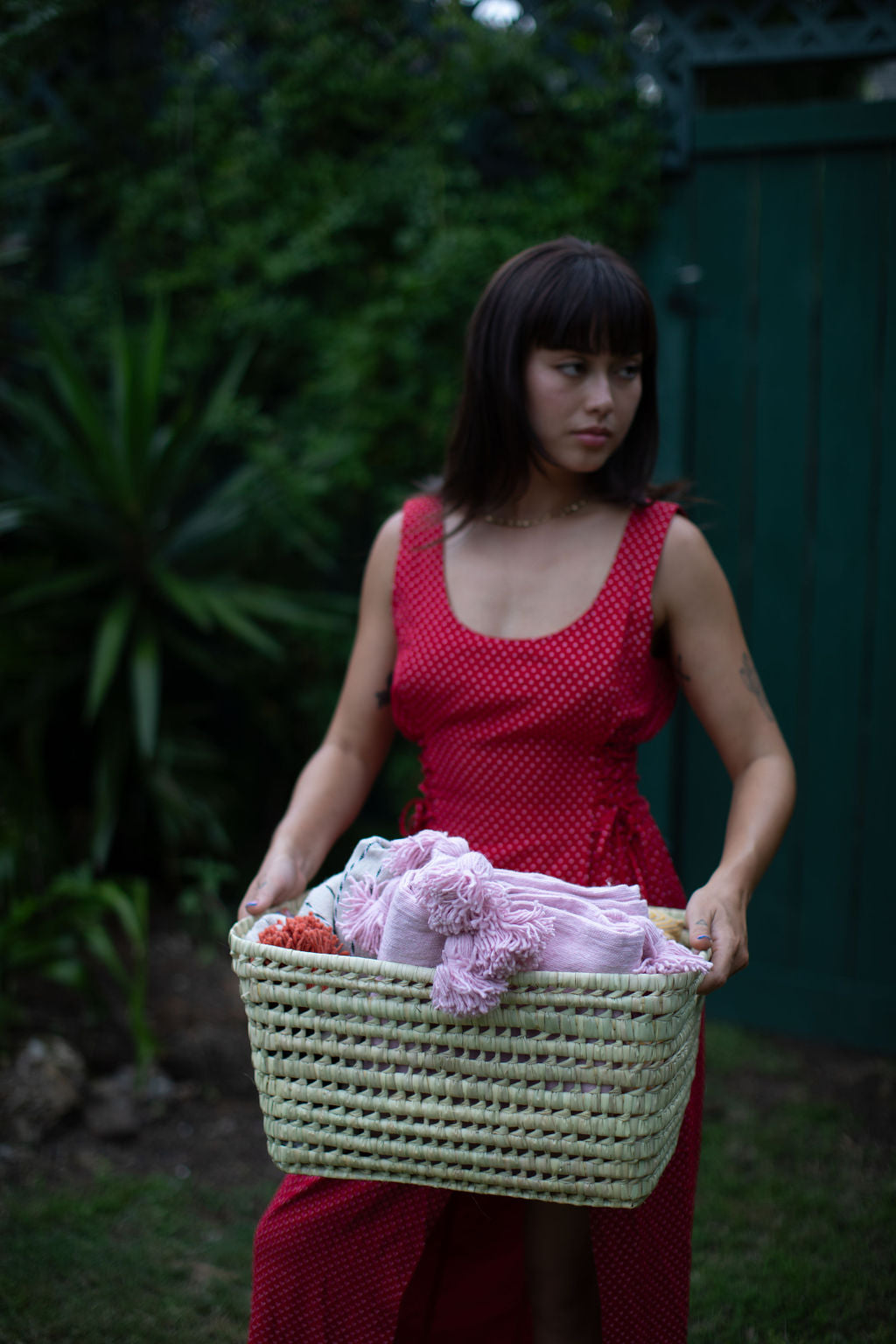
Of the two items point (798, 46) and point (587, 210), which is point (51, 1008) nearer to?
point (587, 210)

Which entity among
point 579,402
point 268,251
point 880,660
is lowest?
point 880,660

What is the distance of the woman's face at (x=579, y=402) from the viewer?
1669 mm

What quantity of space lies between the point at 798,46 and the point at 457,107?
0.98 m

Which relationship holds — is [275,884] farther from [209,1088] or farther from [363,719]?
[209,1088]

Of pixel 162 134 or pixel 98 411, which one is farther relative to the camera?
pixel 162 134

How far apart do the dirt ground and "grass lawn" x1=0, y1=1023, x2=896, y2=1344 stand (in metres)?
0.06

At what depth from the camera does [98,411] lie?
12.2ft

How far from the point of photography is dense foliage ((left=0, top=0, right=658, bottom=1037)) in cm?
338

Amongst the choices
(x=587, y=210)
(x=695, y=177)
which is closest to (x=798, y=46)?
(x=695, y=177)

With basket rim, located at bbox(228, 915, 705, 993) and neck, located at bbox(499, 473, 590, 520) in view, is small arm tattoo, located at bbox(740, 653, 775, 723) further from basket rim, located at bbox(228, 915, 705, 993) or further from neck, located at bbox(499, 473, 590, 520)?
basket rim, located at bbox(228, 915, 705, 993)

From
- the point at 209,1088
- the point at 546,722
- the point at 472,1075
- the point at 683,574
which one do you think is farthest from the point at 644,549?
the point at 209,1088

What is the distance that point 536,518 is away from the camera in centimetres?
184

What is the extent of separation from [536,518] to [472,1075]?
929 mm

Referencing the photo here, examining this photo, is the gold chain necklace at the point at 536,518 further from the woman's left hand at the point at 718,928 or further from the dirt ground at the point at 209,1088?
the dirt ground at the point at 209,1088
